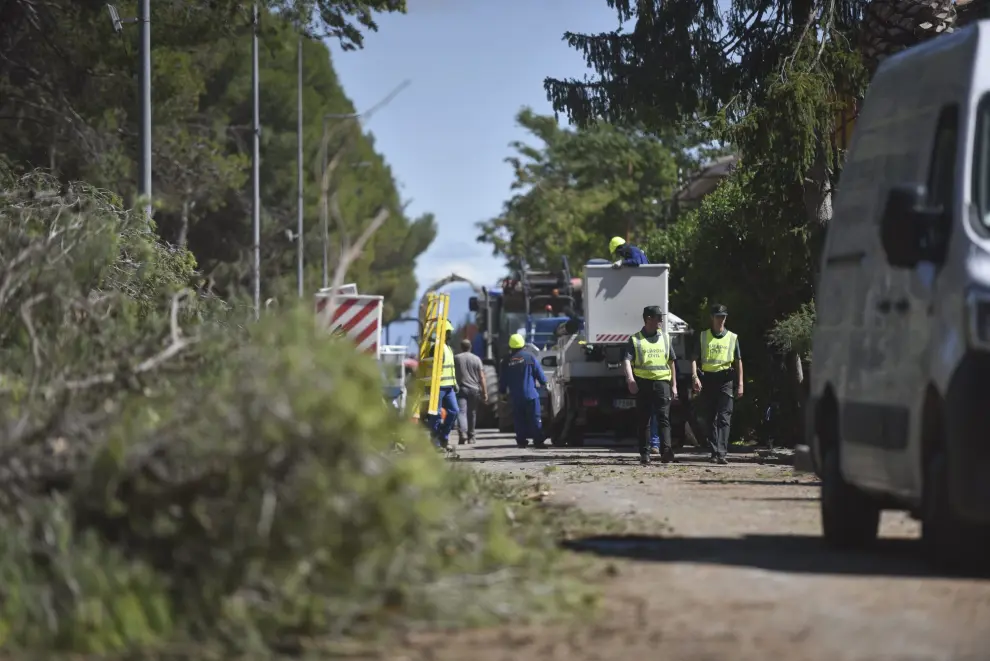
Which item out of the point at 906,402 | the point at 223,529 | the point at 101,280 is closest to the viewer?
the point at 223,529

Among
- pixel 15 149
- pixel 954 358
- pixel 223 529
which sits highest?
pixel 15 149

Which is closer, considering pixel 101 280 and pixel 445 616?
pixel 445 616

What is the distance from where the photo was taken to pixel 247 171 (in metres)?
48.9

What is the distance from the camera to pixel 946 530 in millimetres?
8539

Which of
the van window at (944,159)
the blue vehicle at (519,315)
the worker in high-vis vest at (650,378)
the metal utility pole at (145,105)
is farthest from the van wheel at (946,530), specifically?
the blue vehicle at (519,315)

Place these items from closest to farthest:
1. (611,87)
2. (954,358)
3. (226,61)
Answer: (954,358), (611,87), (226,61)

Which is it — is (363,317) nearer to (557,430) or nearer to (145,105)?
(145,105)

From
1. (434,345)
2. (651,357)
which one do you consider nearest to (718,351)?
(651,357)

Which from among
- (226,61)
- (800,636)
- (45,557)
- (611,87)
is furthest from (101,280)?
(226,61)

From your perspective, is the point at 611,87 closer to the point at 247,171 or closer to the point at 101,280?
the point at 101,280

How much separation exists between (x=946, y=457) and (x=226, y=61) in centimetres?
4024

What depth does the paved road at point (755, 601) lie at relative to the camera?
663 cm

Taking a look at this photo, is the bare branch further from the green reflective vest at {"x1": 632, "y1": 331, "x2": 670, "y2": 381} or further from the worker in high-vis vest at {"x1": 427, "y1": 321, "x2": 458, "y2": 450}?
the worker in high-vis vest at {"x1": 427, "y1": 321, "x2": 458, "y2": 450}

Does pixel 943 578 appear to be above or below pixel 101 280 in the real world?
below
